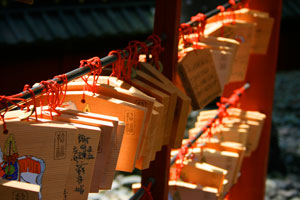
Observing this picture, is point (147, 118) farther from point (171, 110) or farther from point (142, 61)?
point (142, 61)

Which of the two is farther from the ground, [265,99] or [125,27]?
[125,27]

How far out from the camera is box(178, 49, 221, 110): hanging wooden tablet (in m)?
1.36

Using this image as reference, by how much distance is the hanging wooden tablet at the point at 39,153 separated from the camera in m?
0.77

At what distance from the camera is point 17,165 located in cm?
78

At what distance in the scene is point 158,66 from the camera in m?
1.28

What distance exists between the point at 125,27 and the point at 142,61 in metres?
5.37

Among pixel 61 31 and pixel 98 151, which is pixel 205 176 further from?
pixel 61 31

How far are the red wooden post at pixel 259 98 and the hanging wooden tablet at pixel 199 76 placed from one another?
3.60 ft

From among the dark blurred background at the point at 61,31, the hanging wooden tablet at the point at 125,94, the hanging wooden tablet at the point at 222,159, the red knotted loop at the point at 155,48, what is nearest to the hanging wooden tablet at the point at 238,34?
the hanging wooden tablet at the point at 222,159

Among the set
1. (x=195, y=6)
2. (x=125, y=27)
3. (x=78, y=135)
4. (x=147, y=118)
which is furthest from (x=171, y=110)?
(x=125, y=27)

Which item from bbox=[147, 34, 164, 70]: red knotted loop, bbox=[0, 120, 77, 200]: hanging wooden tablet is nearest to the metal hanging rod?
bbox=[147, 34, 164, 70]: red knotted loop

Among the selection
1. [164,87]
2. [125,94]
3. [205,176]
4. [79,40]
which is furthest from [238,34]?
[79,40]

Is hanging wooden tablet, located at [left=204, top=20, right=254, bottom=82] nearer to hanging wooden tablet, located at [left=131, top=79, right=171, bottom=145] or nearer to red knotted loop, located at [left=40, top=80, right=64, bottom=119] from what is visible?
hanging wooden tablet, located at [left=131, top=79, right=171, bottom=145]

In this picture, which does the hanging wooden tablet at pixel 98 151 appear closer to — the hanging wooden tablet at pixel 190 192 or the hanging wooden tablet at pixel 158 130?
the hanging wooden tablet at pixel 158 130
